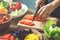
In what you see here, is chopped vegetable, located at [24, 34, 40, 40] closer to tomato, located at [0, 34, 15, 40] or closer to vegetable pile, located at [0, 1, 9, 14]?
tomato, located at [0, 34, 15, 40]

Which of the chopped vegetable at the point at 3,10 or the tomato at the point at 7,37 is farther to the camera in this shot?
the chopped vegetable at the point at 3,10

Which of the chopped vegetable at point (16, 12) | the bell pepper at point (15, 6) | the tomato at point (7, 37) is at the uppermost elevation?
the bell pepper at point (15, 6)

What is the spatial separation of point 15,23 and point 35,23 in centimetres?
16

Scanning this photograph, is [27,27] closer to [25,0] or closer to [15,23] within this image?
[15,23]

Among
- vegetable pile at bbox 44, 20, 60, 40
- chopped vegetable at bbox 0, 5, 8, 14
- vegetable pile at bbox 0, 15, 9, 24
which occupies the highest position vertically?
chopped vegetable at bbox 0, 5, 8, 14

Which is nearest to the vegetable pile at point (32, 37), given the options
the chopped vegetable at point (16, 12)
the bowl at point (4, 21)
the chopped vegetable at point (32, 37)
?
the chopped vegetable at point (32, 37)

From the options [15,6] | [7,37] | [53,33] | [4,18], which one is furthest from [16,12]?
[53,33]

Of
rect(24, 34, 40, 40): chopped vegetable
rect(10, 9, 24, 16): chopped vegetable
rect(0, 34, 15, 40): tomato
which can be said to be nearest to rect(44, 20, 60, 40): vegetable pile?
rect(24, 34, 40, 40): chopped vegetable

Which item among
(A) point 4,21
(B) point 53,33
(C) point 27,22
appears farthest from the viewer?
(C) point 27,22

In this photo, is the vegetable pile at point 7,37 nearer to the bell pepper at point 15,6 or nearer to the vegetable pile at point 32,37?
the vegetable pile at point 32,37

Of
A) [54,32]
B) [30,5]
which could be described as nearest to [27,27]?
[54,32]

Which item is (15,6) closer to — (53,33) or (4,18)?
(4,18)

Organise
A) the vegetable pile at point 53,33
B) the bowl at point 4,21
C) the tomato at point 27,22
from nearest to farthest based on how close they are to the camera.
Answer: the vegetable pile at point 53,33 < the bowl at point 4,21 < the tomato at point 27,22

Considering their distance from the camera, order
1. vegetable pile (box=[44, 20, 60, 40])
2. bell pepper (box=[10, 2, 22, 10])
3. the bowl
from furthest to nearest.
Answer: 1. bell pepper (box=[10, 2, 22, 10])
2. the bowl
3. vegetable pile (box=[44, 20, 60, 40])
